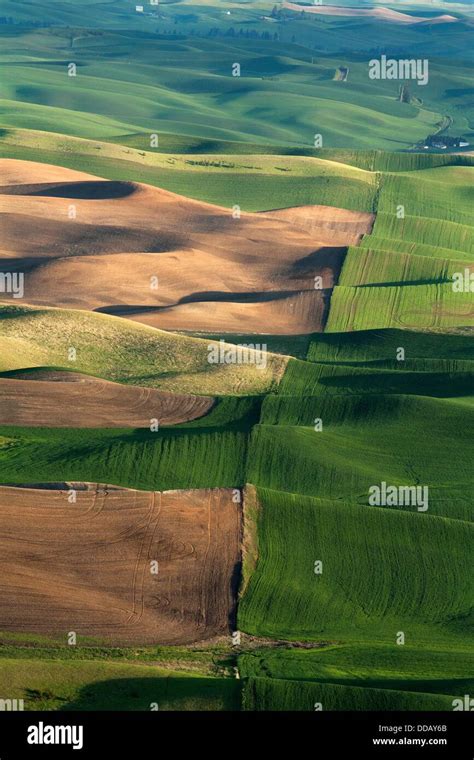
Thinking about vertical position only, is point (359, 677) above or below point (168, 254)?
below

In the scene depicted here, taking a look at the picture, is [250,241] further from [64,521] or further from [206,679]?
[206,679]

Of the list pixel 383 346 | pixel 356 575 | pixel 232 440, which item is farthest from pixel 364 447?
pixel 383 346

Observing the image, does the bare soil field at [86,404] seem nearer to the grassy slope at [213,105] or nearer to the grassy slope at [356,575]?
the grassy slope at [356,575]

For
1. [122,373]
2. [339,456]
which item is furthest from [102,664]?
[122,373]

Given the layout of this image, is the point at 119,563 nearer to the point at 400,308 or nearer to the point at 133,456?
the point at 133,456

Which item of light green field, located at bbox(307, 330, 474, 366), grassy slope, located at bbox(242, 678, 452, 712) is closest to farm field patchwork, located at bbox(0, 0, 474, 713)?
grassy slope, located at bbox(242, 678, 452, 712)

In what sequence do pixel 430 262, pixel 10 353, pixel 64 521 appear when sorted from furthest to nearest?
pixel 430 262 → pixel 10 353 → pixel 64 521

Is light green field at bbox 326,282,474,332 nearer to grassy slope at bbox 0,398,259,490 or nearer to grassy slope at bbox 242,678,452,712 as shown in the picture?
grassy slope at bbox 0,398,259,490
